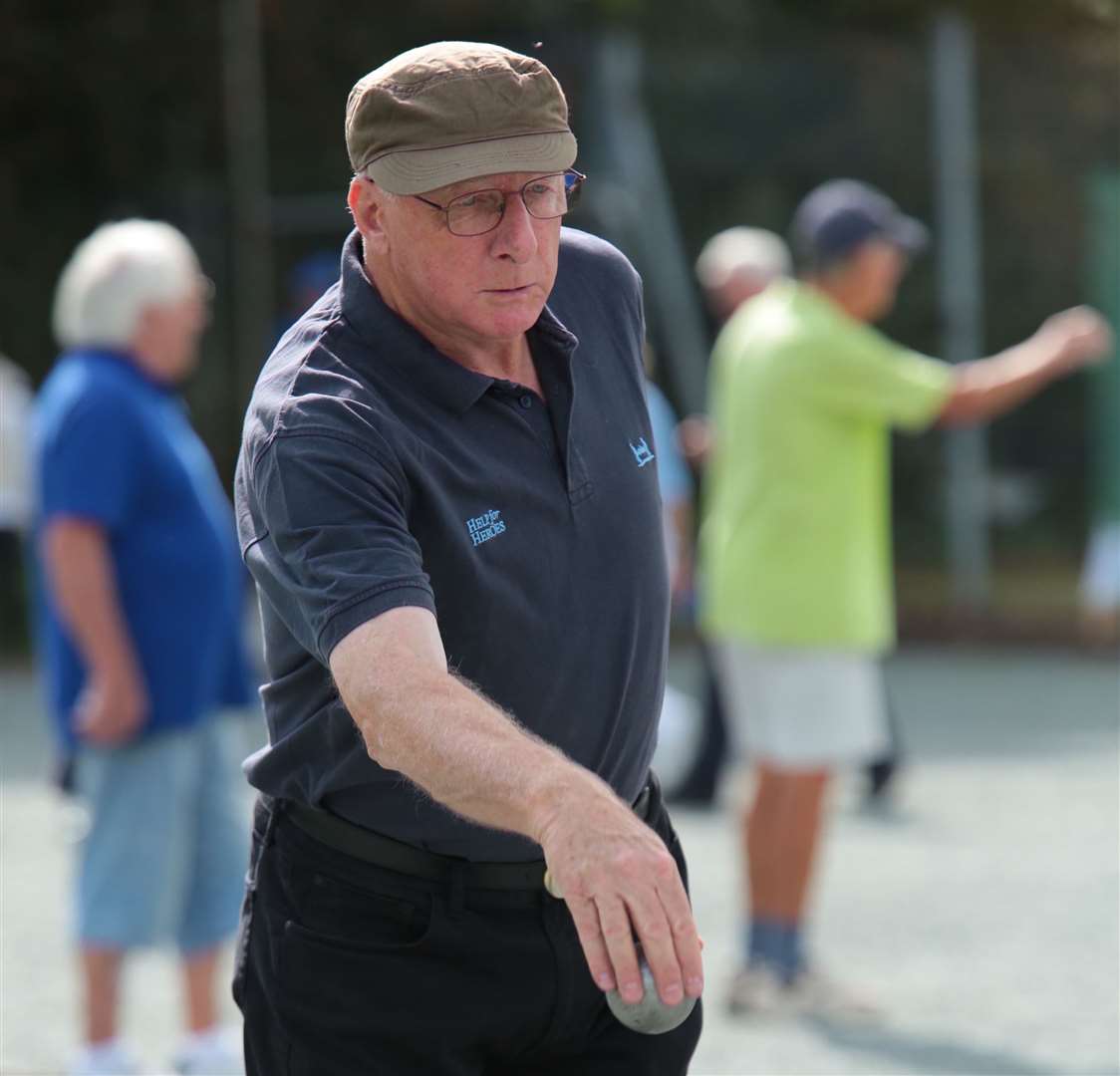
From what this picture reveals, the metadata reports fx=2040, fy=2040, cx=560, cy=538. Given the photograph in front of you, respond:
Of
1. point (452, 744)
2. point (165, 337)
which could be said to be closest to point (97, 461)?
point (165, 337)

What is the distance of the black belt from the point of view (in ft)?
8.72

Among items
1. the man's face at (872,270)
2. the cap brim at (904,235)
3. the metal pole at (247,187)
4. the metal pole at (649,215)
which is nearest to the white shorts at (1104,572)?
the metal pole at (649,215)

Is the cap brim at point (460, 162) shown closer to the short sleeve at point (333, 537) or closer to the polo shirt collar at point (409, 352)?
the polo shirt collar at point (409, 352)

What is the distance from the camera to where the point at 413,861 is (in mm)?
2656

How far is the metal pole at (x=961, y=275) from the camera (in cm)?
1205

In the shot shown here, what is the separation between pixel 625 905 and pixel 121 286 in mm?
3353

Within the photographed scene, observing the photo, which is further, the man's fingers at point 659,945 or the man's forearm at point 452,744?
the man's forearm at point 452,744

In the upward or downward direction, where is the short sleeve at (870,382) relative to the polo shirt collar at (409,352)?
downward

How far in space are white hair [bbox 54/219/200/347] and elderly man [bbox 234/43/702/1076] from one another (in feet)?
7.64

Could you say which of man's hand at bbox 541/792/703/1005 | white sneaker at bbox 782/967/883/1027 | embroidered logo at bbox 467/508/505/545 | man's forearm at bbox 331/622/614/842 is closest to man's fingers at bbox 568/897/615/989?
man's hand at bbox 541/792/703/1005

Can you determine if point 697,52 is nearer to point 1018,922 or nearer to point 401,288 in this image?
point 1018,922

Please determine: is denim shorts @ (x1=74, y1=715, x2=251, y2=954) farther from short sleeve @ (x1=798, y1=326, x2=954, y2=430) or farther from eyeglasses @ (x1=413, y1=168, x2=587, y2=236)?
eyeglasses @ (x1=413, y1=168, x2=587, y2=236)

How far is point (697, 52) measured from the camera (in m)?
13.1

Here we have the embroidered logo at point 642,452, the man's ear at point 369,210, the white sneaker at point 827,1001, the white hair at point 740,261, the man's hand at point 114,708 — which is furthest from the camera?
the white hair at point 740,261
